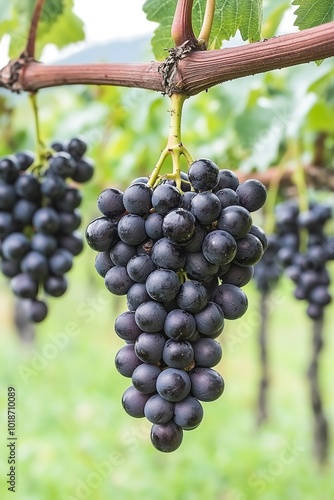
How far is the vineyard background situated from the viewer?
8.27ft

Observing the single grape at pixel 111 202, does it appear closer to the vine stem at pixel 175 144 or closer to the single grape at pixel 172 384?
the vine stem at pixel 175 144

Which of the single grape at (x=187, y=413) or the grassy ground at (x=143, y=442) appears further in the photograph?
the grassy ground at (x=143, y=442)

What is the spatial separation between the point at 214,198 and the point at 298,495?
3.62 meters

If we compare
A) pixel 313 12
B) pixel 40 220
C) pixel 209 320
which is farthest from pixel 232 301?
pixel 40 220

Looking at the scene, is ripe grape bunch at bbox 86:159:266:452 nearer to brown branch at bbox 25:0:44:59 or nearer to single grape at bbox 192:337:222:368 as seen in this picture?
single grape at bbox 192:337:222:368

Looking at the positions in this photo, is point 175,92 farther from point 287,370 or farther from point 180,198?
point 287,370

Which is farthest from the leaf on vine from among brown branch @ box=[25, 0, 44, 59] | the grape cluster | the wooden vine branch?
the wooden vine branch

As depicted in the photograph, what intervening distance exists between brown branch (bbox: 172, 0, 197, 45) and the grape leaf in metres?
0.18

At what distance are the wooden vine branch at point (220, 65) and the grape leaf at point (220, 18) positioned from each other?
0.68ft

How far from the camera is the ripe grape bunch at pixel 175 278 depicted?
2.87 ft

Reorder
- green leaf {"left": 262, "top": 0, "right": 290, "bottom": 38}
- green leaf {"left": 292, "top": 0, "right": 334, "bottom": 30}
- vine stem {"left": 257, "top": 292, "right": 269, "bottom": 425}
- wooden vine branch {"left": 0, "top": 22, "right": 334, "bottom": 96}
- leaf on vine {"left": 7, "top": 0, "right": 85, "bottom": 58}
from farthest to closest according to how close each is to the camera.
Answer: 1. vine stem {"left": 257, "top": 292, "right": 269, "bottom": 425}
2. green leaf {"left": 262, "top": 0, "right": 290, "bottom": 38}
3. leaf on vine {"left": 7, "top": 0, "right": 85, "bottom": 58}
4. green leaf {"left": 292, "top": 0, "right": 334, "bottom": 30}
5. wooden vine branch {"left": 0, "top": 22, "right": 334, "bottom": 96}

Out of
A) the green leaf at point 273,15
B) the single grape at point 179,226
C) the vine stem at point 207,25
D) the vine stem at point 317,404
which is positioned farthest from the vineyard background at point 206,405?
the single grape at point 179,226

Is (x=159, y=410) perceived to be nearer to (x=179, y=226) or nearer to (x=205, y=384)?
(x=205, y=384)

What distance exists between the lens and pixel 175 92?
924 millimetres
